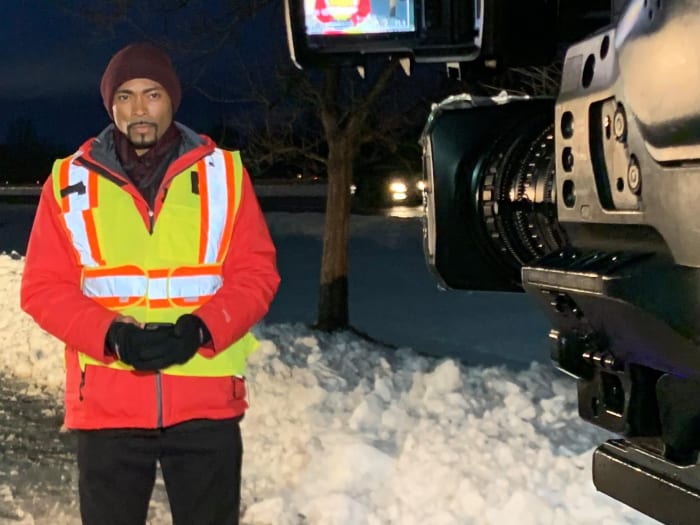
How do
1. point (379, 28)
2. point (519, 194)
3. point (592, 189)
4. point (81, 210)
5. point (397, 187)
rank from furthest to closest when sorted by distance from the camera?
point (397, 187) → point (81, 210) → point (519, 194) → point (379, 28) → point (592, 189)

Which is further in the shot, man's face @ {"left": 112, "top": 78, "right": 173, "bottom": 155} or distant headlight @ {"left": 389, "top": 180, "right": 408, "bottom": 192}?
distant headlight @ {"left": 389, "top": 180, "right": 408, "bottom": 192}

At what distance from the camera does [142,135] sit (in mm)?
3221

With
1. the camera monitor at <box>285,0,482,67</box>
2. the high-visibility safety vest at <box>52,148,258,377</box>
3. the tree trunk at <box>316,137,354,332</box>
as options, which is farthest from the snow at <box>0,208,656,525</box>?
the camera monitor at <box>285,0,482,67</box>

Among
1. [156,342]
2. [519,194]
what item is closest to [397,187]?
[156,342]

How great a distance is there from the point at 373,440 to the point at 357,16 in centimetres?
357

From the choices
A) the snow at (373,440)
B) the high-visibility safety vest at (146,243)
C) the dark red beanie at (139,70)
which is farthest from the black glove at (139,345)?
the snow at (373,440)

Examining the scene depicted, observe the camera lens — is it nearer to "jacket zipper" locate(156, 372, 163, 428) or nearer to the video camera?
the video camera

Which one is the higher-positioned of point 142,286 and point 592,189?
point 592,189

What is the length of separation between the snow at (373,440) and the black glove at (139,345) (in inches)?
76.9

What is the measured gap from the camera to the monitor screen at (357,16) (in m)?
2.26

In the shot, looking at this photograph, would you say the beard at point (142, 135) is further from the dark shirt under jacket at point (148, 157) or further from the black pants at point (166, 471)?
the black pants at point (166, 471)

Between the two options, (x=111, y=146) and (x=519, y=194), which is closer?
(x=519, y=194)

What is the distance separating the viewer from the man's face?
3.22m

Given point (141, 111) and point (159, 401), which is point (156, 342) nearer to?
point (159, 401)
